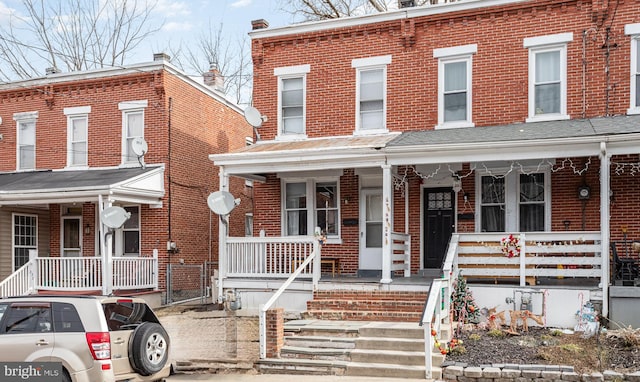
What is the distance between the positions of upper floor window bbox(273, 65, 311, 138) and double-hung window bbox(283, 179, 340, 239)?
1420mm

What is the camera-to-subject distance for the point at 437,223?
1532 cm

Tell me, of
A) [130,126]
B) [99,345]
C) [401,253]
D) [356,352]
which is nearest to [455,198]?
[401,253]

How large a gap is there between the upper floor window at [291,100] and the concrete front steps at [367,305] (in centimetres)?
509

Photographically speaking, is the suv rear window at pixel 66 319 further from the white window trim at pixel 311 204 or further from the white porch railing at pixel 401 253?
the white window trim at pixel 311 204

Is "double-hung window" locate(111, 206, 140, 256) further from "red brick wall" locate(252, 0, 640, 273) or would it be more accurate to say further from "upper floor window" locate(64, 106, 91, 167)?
"red brick wall" locate(252, 0, 640, 273)

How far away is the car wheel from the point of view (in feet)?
26.7

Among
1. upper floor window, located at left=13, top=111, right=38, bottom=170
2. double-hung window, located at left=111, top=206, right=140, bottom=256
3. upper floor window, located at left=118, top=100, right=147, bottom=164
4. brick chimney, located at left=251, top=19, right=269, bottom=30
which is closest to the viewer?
brick chimney, located at left=251, top=19, right=269, bottom=30

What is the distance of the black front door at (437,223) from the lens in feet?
49.9

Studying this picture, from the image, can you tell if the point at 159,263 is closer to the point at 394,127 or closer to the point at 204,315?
the point at 204,315

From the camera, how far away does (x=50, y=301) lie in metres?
8.13

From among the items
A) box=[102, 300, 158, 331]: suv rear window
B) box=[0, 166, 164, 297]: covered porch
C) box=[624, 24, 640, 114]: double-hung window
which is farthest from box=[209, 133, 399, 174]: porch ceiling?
box=[102, 300, 158, 331]: suv rear window

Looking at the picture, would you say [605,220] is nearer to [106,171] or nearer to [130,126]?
[130,126]

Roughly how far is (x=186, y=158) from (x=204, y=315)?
5.82 meters

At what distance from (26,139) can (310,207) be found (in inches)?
396
